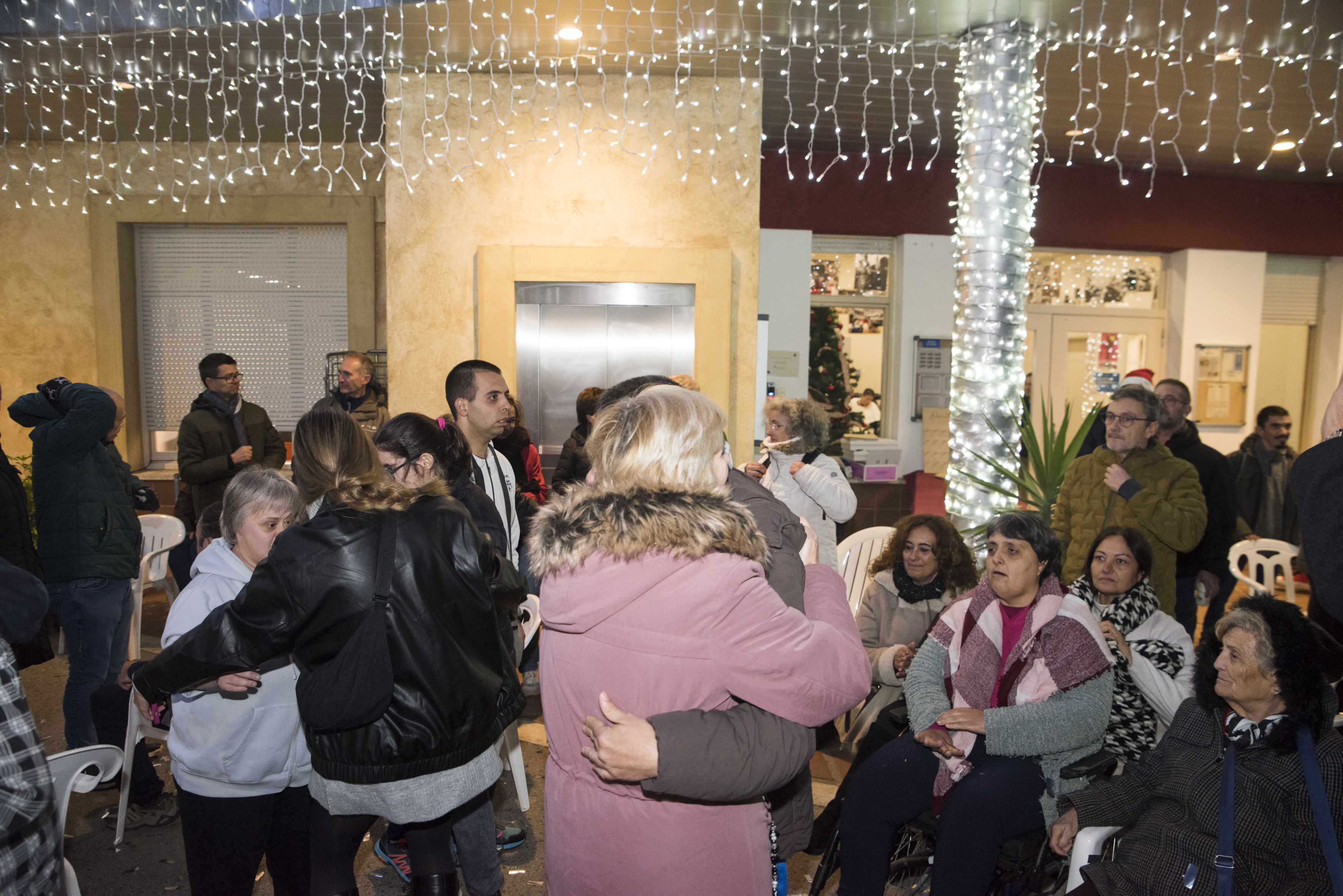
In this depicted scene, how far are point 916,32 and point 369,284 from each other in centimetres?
528

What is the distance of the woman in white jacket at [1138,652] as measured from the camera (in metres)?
2.59

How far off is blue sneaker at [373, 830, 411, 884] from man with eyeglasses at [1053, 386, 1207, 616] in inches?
109

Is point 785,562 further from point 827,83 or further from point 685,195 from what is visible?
point 827,83

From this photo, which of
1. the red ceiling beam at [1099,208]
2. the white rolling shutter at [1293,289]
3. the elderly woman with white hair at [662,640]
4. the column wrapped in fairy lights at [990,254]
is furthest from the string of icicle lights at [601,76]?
the elderly woman with white hair at [662,640]

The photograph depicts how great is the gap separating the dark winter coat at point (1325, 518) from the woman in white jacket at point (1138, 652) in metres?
1.46

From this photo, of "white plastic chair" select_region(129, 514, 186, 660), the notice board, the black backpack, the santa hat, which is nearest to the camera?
the black backpack

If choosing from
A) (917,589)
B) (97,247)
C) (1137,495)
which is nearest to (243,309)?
(97,247)

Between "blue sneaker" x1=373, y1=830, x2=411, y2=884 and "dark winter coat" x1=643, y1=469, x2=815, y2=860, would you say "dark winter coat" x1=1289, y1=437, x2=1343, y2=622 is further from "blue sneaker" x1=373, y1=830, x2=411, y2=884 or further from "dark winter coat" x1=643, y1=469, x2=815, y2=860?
"blue sneaker" x1=373, y1=830, x2=411, y2=884

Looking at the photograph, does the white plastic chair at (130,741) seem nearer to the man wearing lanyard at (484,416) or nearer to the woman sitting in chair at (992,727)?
the man wearing lanyard at (484,416)

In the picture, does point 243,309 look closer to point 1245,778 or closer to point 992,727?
point 992,727

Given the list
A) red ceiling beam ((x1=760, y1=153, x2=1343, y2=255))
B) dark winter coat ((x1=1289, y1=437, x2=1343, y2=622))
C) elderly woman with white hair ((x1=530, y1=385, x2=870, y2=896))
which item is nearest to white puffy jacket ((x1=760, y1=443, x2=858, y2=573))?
elderly woman with white hair ((x1=530, y1=385, x2=870, y2=896))

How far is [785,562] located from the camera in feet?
5.14

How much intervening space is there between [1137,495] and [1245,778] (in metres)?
1.68

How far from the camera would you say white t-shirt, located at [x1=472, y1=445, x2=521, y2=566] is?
3.24 m
